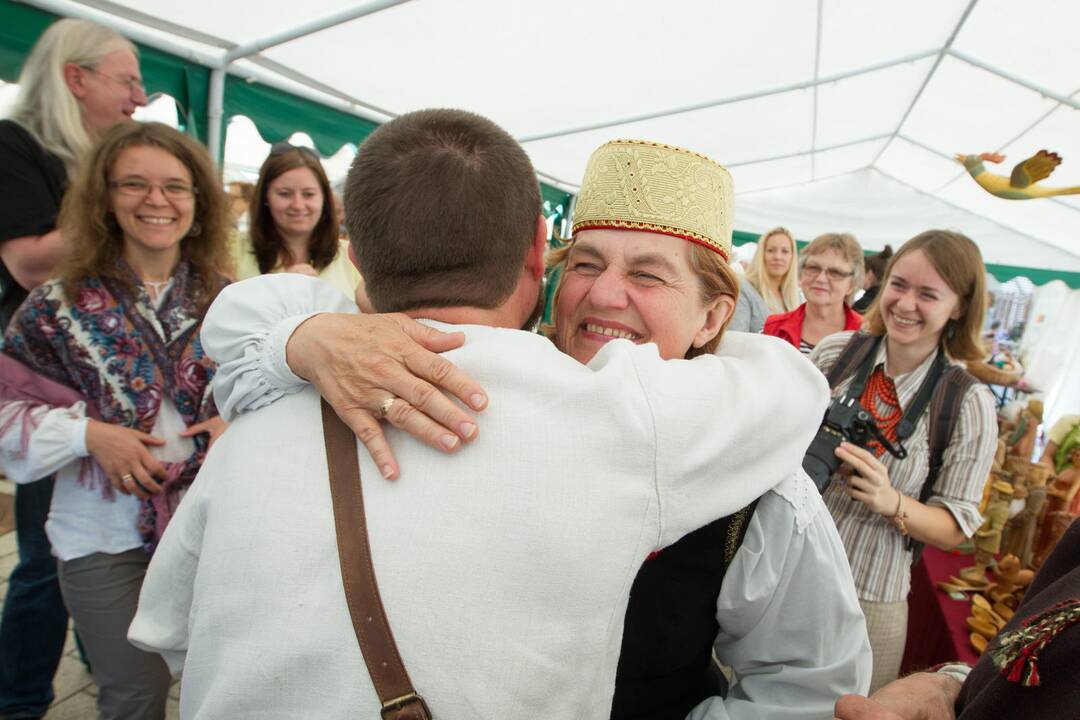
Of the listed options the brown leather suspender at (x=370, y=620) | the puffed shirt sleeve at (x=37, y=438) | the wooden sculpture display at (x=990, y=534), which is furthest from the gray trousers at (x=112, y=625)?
the wooden sculpture display at (x=990, y=534)

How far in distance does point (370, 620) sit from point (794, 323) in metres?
3.65

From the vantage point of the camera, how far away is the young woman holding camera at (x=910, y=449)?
1866 millimetres

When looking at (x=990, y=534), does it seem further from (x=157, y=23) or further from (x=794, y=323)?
(x=157, y=23)

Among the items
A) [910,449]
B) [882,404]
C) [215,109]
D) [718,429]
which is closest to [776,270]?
[882,404]

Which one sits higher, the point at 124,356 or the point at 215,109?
the point at 215,109

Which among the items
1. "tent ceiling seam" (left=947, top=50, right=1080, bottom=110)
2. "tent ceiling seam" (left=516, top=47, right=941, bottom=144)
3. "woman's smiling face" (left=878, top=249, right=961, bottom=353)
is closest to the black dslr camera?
"woman's smiling face" (left=878, top=249, right=961, bottom=353)

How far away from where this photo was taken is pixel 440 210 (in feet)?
2.61

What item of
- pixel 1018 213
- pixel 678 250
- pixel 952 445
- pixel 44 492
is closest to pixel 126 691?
pixel 44 492

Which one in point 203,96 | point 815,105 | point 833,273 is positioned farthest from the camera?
point 815,105

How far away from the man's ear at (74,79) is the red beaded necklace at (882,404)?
3.02m

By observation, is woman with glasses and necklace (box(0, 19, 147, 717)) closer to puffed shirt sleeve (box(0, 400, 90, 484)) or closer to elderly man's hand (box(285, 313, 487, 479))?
puffed shirt sleeve (box(0, 400, 90, 484))

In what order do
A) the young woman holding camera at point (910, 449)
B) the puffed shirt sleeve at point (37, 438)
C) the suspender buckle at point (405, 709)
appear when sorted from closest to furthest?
the suspender buckle at point (405, 709), the puffed shirt sleeve at point (37, 438), the young woman holding camera at point (910, 449)

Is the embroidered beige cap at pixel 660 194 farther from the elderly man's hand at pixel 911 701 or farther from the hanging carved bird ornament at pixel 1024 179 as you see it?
the hanging carved bird ornament at pixel 1024 179

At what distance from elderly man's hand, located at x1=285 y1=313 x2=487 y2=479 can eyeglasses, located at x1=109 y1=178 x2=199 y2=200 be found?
140cm
